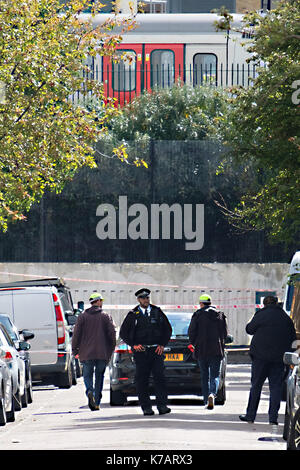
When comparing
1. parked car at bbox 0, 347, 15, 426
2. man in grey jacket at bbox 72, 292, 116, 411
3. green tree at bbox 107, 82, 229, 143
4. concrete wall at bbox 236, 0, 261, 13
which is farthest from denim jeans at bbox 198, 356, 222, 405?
concrete wall at bbox 236, 0, 261, 13

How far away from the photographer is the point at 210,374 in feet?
64.2

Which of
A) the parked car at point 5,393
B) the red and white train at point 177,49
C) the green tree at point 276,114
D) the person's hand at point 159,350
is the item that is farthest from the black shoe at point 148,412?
the red and white train at point 177,49

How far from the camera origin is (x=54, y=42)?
2603cm

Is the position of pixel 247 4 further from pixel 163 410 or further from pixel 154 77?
pixel 163 410

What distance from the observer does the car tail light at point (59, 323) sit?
24.4m

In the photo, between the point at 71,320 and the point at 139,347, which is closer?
the point at 139,347

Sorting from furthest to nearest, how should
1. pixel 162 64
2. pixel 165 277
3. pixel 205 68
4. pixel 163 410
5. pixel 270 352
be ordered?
pixel 205 68 → pixel 162 64 → pixel 165 277 → pixel 163 410 → pixel 270 352

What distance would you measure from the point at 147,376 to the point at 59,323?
6727 mm

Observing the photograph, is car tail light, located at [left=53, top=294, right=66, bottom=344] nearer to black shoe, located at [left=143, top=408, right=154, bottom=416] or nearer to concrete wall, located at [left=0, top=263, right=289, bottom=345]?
black shoe, located at [left=143, top=408, right=154, bottom=416]

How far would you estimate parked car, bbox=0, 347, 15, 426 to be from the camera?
16.9 meters

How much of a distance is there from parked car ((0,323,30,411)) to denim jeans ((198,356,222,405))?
274 cm

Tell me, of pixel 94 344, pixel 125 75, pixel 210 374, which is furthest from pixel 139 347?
pixel 125 75

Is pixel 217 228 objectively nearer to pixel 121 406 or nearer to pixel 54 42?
pixel 54 42
